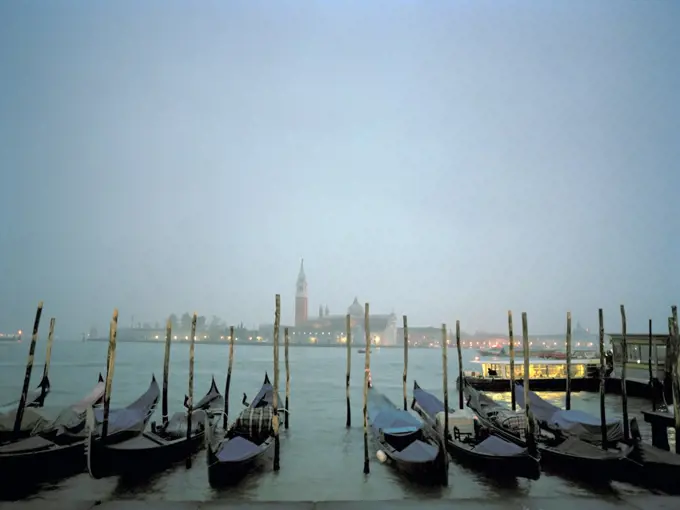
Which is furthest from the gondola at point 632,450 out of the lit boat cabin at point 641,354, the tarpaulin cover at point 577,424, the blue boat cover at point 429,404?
the lit boat cabin at point 641,354

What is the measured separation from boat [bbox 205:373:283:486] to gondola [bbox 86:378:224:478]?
1024mm

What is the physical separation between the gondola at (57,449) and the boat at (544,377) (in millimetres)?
18870

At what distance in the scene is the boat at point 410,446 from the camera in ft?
31.9

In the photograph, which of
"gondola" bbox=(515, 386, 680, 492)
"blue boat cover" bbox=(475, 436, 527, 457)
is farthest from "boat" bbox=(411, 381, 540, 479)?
"gondola" bbox=(515, 386, 680, 492)

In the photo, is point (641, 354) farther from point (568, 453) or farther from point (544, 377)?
point (568, 453)

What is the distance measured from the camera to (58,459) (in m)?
10.4

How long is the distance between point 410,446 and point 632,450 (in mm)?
4264

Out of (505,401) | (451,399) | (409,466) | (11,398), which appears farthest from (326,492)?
(11,398)

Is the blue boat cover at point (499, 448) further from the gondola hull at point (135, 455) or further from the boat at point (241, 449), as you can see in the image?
the gondola hull at point (135, 455)

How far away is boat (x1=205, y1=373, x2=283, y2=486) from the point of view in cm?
976

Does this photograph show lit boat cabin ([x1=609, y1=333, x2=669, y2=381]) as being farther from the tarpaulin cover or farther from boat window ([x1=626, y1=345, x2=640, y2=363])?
the tarpaulin cover

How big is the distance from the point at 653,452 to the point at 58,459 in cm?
1190

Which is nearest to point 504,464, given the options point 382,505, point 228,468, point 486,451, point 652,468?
point 486,451

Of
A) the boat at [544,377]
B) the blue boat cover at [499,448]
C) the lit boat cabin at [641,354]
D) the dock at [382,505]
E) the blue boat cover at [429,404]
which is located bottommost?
the boat at [544,377]
